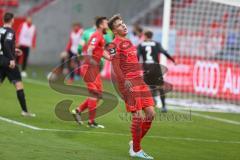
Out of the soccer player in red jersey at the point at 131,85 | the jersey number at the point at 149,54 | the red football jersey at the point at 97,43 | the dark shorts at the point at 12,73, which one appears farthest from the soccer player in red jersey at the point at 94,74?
the jersey number at the point at 149,54

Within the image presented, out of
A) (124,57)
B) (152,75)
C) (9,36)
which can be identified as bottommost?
(152,75)

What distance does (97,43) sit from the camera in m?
15.6

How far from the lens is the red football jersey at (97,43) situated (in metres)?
15.5

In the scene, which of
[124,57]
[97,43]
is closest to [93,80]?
[97,43]

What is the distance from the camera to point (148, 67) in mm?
20078

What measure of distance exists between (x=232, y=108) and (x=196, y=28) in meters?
5.41

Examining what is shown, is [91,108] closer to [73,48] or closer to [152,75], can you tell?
[152,75]

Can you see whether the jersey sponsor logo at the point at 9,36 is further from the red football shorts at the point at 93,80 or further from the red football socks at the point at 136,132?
the red football socks at the point at 136,132

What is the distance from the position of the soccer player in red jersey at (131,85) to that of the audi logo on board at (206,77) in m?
11.1

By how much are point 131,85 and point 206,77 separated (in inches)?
463

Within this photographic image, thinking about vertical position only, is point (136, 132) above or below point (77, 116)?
above

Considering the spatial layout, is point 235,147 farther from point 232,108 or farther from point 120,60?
point 232,108

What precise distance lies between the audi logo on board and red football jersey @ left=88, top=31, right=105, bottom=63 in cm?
854

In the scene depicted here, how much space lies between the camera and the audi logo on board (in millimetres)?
23625
